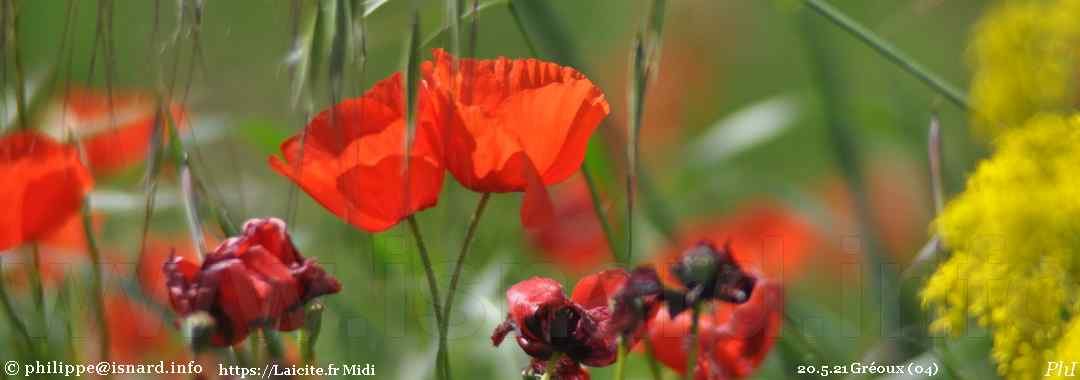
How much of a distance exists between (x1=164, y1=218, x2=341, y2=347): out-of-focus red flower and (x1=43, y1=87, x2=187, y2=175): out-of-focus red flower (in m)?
0.37

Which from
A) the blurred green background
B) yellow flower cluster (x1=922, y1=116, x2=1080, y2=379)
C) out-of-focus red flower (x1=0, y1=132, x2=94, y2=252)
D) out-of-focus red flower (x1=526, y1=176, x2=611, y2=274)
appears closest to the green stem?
→ the blurred green background

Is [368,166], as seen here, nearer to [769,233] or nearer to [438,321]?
[438,321]

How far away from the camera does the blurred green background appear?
1.00 m

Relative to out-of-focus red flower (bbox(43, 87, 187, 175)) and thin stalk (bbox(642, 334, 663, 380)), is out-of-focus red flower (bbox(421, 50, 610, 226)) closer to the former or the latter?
thin stalk (bbox(642, 334, 663, 380))

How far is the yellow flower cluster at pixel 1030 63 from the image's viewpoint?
0.91m

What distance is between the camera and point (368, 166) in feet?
2.50

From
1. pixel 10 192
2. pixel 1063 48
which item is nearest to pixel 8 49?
pixel 10 192

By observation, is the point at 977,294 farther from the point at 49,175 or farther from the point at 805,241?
the point at 805,241

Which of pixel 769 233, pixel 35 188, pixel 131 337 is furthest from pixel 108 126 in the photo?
pixel 769 233

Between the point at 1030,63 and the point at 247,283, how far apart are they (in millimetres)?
455

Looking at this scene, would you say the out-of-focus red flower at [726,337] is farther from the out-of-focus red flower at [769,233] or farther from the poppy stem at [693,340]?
the out-of-focus red flower at [769,233]

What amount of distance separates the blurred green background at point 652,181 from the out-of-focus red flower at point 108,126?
33mm

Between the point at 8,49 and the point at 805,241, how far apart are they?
102 centimetres

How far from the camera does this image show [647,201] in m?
1.02
